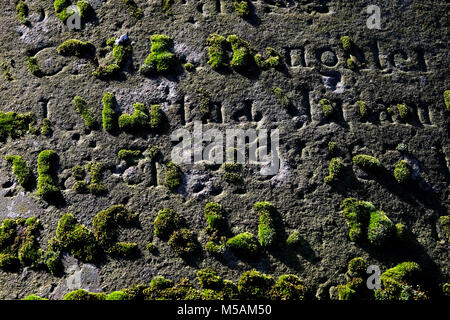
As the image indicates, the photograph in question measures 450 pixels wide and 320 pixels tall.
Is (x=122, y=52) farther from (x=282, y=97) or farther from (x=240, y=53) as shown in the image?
(x=282, y=97)

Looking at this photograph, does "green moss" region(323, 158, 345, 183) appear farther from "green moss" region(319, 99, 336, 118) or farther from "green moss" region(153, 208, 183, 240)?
"green moss" region(153, 208, 183, 240)

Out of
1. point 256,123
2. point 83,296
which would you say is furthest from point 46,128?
point 256,123

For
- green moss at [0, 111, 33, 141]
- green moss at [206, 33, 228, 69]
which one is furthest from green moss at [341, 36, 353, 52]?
green moss at [0, 111, 33, 141]

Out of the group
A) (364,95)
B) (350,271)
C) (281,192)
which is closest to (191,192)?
(281,192)

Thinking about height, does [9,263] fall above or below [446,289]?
above

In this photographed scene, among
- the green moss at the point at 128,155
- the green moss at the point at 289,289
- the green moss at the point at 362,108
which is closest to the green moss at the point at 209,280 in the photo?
the green moss at the point at 289,289

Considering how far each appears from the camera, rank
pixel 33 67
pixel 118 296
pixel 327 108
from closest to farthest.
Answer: pixel 118 296 → pixel 327 108 → pixel 33 67
